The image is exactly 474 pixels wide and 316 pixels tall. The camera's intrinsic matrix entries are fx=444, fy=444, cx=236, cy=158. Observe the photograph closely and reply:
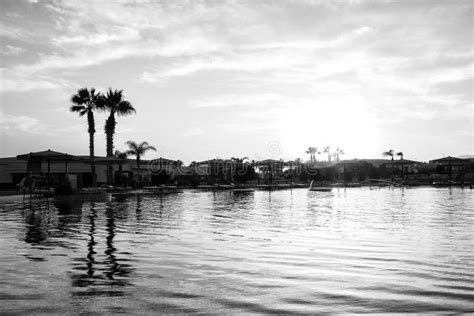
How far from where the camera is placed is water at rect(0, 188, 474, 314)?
5312 mm

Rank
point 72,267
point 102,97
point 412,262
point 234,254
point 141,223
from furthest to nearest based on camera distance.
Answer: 1. point 102,97
2. point 141,223
3. point 234,254
4. point 412,262
5. point 72,267

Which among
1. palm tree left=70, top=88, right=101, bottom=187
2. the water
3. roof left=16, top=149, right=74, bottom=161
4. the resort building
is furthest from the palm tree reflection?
palm tree left=70, top=88, right=101, bottom=187

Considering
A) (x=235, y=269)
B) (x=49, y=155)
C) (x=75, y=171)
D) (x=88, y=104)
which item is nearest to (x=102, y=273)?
(x=235, y=269)

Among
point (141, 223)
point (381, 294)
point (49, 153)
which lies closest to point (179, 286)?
point (381, 294)

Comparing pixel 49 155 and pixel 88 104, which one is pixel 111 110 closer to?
pixel 88 104

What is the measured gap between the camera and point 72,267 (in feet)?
24.5

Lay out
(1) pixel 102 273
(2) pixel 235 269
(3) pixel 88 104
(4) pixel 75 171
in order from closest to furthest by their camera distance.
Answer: (1) pixel 102 273
(2) pixel 235 269
(3) pixel 88 104
(4) pixel 75 171

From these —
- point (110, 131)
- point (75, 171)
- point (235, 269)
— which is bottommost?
point (235, 269)

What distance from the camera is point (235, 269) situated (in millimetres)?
7355

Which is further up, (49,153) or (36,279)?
(49,153)

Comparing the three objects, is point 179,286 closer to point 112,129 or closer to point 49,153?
point 49,153

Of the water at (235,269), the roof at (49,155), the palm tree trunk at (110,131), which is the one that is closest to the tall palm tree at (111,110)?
the palm tree trunk at (110,131)

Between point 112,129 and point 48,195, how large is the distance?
16744mm

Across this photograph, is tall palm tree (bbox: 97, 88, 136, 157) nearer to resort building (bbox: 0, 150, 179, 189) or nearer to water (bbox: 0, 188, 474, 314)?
resort building (bbox: 0, 150, 179, 189)
